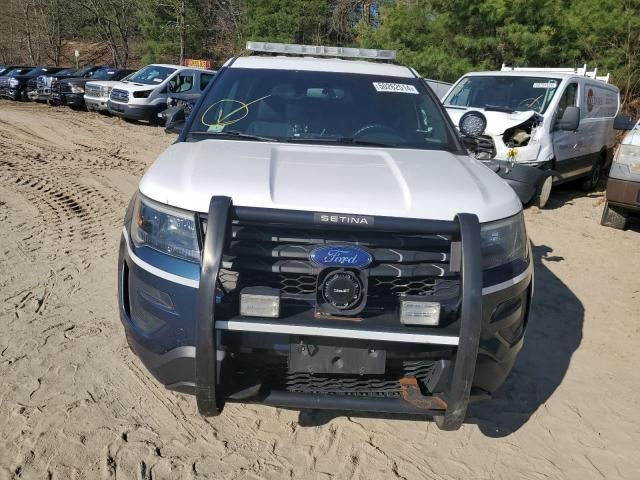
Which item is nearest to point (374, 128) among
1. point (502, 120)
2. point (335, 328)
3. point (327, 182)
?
point (327, 182)

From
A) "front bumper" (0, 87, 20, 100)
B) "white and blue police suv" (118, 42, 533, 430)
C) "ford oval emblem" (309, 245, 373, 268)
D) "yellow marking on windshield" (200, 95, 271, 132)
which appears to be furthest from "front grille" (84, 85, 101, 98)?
"ford oval emblem" (309, 245, 373, 268)

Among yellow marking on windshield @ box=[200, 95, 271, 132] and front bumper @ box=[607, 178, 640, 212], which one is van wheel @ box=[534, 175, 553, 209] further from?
yellow marking on windshield @ box=[200, 95, 271, 132]

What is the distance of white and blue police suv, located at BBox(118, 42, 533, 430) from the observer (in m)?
2.43

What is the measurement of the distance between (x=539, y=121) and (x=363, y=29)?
1540cm

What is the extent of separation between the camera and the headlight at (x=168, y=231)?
256 centimetres

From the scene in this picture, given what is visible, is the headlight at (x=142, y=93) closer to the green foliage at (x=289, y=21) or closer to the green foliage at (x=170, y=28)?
the green foliage at (x=289, y=21)

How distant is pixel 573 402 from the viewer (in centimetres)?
362

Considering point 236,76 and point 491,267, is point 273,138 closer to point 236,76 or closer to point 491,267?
point 236,76

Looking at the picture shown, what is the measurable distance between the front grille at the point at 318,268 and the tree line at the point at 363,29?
15.0m

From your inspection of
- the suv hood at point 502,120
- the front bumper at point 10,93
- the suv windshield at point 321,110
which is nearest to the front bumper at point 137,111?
the front bumper at point 10,93

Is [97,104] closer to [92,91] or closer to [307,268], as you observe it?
[92,91]

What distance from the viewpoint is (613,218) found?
7809 millimetres

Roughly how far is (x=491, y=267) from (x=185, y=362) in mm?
1444

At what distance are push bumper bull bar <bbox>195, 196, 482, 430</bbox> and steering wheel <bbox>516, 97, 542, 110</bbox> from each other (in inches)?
279
